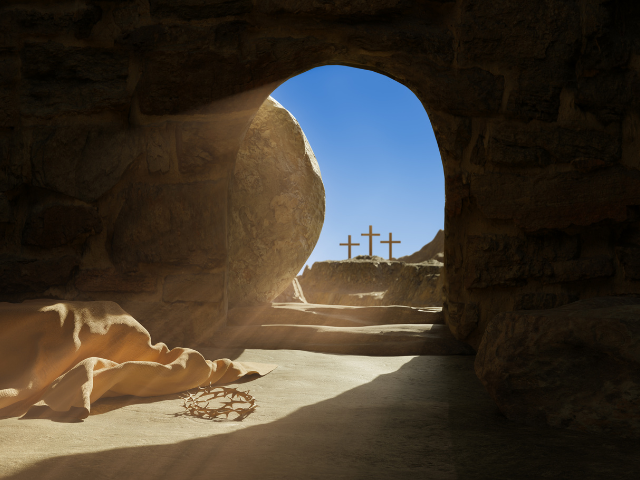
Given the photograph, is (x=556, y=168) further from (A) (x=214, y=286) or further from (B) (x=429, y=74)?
(A) (x=214, y=286)

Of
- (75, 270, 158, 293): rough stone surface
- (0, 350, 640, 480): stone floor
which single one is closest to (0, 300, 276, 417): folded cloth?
(0, 350, 640, 480): stone floor

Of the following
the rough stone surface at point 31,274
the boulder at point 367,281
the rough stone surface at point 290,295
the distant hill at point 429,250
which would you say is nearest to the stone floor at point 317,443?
the rough stone surface at point 31,274

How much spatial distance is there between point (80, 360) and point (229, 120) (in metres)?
1.24

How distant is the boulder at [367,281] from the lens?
5305 millimetres

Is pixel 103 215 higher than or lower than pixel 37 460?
higher

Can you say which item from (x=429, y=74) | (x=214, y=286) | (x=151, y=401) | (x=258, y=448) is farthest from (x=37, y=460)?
(x=429, y=74)

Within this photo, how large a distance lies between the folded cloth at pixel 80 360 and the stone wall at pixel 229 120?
65 cm

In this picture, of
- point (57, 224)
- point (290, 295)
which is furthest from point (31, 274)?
point (290, 295)

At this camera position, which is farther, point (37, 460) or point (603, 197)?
point (603, 197)

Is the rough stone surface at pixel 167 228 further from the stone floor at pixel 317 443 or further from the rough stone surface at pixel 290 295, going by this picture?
the rough stone surface at pixel 290 295

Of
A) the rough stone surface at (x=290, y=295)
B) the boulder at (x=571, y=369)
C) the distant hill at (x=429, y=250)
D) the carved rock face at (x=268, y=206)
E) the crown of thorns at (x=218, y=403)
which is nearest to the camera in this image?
the boulder at (x=571, y=369)

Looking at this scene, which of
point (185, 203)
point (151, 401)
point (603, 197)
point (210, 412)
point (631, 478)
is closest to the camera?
point (631, 478)

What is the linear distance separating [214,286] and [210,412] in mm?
1068

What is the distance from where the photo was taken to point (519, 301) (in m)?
2.16
